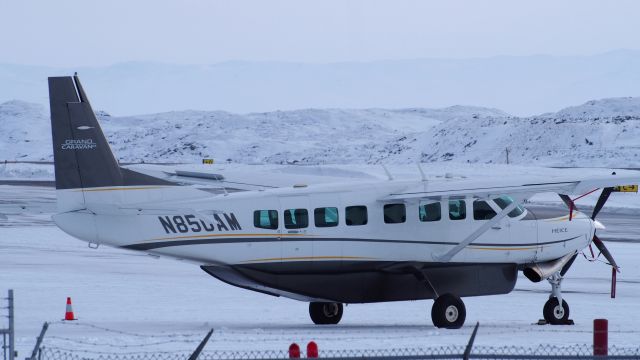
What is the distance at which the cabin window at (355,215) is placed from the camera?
62.3 ft

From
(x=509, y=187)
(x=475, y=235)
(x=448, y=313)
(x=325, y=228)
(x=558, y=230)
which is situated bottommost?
(x=448, y=313)

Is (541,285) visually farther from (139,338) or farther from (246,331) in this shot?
(139,338)

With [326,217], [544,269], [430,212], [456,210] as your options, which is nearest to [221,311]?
[326,217]

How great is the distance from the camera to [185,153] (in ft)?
382

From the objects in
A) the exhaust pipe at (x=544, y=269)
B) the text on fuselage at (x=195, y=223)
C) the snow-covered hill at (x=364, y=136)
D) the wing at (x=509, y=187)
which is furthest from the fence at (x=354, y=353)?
the snow-covered hill at (x=364, y=136)

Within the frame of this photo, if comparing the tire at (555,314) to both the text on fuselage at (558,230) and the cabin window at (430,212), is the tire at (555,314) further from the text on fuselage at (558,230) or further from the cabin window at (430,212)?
the cabin window at (430,212)

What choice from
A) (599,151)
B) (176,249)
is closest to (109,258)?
(176,249)

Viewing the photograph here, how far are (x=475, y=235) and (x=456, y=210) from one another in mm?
562

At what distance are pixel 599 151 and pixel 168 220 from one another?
2748 inches

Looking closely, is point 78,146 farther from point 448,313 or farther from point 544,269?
point 544,269

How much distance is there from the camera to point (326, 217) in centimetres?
1884

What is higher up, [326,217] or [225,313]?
[326,217]

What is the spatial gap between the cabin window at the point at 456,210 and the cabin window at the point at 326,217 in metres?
2.00

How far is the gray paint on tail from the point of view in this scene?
709 inches
